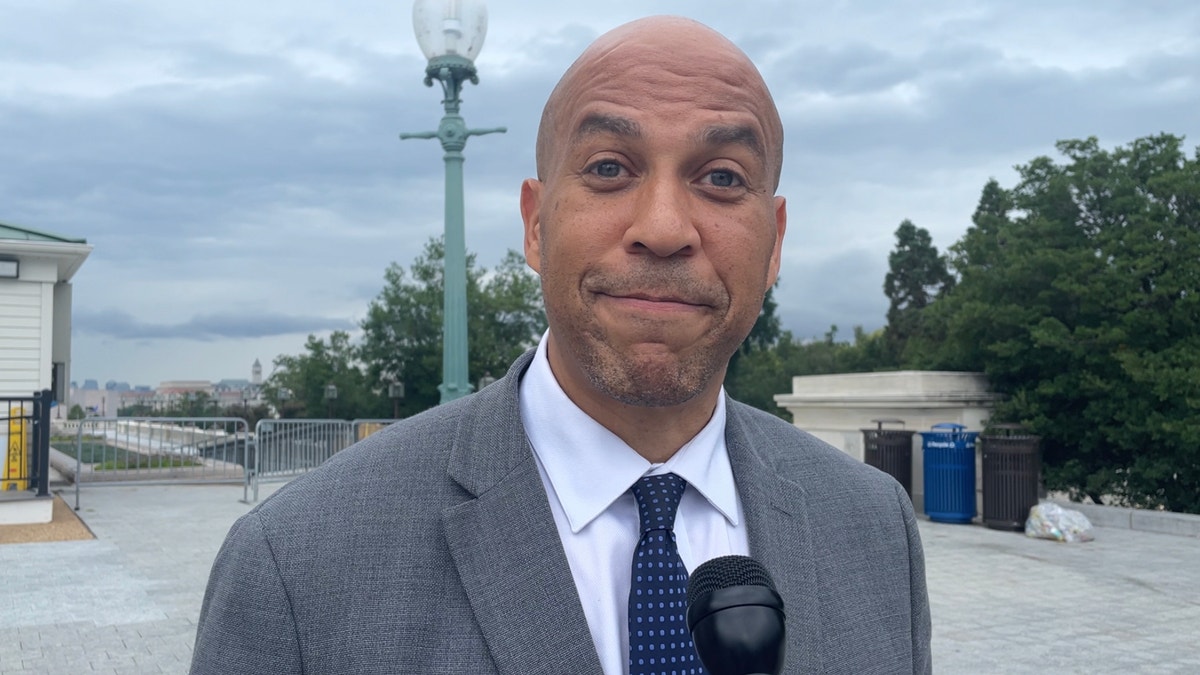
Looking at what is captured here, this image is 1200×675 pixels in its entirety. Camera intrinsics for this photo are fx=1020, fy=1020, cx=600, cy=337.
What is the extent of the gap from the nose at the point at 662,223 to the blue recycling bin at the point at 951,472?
13.7m

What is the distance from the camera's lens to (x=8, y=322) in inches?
622

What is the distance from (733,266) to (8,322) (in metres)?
17.0

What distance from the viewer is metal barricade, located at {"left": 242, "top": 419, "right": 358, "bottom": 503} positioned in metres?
18.0

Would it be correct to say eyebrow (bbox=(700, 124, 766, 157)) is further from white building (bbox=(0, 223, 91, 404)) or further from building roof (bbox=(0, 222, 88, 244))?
building roof (bbox=(0, 222, 88, 244))

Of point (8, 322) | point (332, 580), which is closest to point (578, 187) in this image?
point (332, 580)

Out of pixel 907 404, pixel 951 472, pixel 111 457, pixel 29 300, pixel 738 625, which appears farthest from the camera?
pixel 111 457

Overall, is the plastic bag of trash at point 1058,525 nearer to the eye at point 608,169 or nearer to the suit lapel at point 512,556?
the suit lapel at point 512,556

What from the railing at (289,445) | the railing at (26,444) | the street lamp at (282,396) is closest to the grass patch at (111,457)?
the railing at (289,445)

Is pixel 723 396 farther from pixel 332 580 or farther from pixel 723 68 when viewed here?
pixel 332 580

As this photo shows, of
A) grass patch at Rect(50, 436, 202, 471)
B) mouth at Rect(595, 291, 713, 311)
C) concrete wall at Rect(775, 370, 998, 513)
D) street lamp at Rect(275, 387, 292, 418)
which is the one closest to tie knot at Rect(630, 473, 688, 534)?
mouth at Rect(595, 291, 713, 311)

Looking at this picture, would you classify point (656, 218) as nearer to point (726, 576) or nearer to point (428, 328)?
point (726, 576)

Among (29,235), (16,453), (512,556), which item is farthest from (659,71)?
(29,235)

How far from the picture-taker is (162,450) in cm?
2038

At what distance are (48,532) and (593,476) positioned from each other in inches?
513
